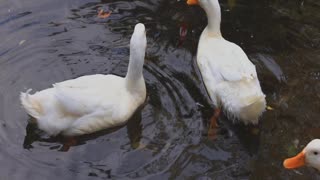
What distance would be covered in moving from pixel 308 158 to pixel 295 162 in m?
0.11

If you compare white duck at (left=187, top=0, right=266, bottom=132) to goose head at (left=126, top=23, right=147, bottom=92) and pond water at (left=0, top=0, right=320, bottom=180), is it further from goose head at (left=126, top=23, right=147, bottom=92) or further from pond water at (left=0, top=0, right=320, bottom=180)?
goose head at (left=126, top=23, right=147, bottom=92)

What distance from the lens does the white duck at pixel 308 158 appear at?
4.16m

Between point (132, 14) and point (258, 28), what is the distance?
1.52m

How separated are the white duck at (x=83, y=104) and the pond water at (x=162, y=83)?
157 mm

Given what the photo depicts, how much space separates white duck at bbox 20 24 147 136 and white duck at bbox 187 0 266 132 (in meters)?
0.79

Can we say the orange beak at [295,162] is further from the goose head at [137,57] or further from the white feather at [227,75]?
the goose head at [137,57]

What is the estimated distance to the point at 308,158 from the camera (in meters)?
4.21

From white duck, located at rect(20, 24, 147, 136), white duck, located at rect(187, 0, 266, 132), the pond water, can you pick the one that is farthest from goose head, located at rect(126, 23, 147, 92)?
white duck, located at rect(187, 0, 266, 132)

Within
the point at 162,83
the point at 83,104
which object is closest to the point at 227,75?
the point at 162,83

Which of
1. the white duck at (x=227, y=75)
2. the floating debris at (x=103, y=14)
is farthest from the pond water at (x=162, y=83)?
the white duck at (x=227, y=75)

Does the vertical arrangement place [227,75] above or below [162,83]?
above

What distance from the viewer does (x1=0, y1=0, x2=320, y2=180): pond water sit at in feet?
14.9

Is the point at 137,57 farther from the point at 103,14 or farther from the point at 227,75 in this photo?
the point at 103,14

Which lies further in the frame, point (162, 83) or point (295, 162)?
point (162, 83)
